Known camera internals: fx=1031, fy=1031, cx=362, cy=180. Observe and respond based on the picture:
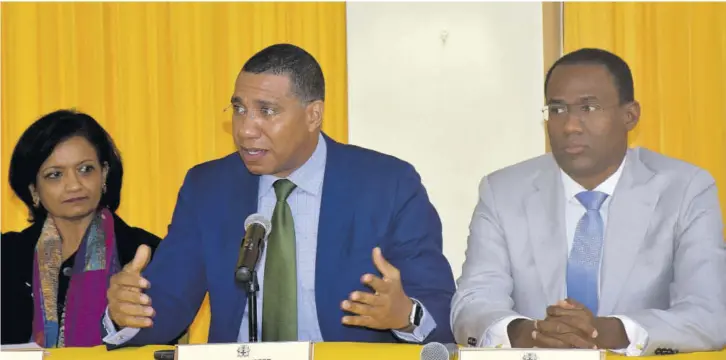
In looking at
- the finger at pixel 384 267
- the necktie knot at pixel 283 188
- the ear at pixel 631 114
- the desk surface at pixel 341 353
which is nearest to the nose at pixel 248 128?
the necktie knot at pixel 283 188

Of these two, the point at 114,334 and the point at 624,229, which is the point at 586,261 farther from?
the point at 114,334

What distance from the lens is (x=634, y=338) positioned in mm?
2926

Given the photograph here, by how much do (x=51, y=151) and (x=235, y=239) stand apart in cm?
114

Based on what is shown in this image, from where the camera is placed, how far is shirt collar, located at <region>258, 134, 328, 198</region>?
3533mm

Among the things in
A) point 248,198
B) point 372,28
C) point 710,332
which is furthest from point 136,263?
point 372,28

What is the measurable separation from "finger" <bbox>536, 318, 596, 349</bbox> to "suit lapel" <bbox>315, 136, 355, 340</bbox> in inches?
30.2

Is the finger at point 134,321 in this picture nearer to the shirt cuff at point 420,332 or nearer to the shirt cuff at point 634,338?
the shirt cuff at point 420,332

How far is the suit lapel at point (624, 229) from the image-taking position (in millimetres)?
3281

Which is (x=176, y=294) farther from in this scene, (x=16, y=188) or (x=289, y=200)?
(x=16, y=188)

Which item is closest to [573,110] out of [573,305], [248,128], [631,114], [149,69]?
[631,114]

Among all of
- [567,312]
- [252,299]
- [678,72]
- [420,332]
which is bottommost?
[420,332]

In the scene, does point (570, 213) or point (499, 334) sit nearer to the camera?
point (499, 334)

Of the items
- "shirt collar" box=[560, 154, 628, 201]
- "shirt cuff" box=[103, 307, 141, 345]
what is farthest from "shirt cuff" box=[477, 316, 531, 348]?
"shirt cuff" box=[103, 307, 141, 345]

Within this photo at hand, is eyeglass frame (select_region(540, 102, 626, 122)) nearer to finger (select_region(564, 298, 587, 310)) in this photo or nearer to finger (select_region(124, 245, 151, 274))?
finger (select_region(564, 298, 587, 310))
